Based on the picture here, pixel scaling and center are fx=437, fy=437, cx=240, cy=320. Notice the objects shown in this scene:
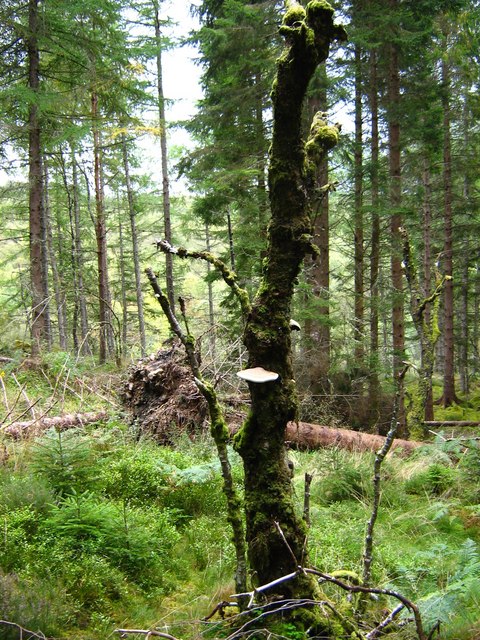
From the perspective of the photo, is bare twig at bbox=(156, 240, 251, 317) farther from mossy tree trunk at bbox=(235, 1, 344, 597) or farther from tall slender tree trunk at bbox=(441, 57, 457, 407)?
tall slender tree trunk at bbox=(441, 57, 457, 407)

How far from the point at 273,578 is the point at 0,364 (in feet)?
32.8

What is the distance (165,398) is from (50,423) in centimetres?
194

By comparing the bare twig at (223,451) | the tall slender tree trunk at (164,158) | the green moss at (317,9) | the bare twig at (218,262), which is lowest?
the bare twig at (223,451)

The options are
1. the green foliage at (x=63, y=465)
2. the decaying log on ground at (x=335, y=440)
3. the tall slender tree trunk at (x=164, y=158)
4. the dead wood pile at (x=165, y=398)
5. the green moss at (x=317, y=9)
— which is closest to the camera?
the green moss at (x=317, y=9)

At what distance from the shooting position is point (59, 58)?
39.7 ft

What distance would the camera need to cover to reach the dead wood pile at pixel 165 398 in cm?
694

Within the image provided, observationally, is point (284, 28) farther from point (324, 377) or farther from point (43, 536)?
point (324, 377)

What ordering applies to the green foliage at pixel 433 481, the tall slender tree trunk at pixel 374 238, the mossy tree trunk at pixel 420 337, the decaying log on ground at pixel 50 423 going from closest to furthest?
the decaying log on ground at pixel 50 423 < the green foliage at pixel 433 481 < the mossy tree trunk at pixel 420 337 < the tall slender tree trunk at pixel 374 238

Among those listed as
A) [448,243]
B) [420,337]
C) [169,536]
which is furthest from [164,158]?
[169,536]

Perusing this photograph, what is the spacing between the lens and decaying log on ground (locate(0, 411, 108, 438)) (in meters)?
5.44

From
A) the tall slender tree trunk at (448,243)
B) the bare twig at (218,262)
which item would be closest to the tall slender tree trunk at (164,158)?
the tall slender tree trunk at (448,243)

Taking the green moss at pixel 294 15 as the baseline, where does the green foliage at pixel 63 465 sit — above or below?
below

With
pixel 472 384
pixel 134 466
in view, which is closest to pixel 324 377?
pixel 134 466

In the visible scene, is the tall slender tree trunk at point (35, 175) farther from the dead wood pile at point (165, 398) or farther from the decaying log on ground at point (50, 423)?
the decaying log on ground at point (50, 423)
